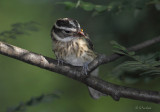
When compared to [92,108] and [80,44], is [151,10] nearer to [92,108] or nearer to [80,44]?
[80,44]

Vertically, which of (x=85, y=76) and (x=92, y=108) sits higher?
(x=85, y=76)

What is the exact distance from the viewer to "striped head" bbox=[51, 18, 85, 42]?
4312 millimetres

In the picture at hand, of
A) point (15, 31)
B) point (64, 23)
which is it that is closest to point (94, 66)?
point (15, 31)

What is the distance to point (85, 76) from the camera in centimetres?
358

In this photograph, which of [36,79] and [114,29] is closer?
[114,29]

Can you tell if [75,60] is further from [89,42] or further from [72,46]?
[89,42]

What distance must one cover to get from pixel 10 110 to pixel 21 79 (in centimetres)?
332

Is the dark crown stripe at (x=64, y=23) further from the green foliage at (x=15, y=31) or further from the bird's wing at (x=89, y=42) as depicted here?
the green foliage at (x=15, y=31)

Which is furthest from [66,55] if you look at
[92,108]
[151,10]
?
[92,108]

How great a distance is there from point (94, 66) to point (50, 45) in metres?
3.79

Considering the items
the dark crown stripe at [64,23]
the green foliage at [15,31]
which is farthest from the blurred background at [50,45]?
the dark crown stripe at [64,23]

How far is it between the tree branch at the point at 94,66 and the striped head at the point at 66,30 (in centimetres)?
85

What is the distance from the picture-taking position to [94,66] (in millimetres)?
3330

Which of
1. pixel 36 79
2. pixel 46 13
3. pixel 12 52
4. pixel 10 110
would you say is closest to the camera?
pixel 12 52
